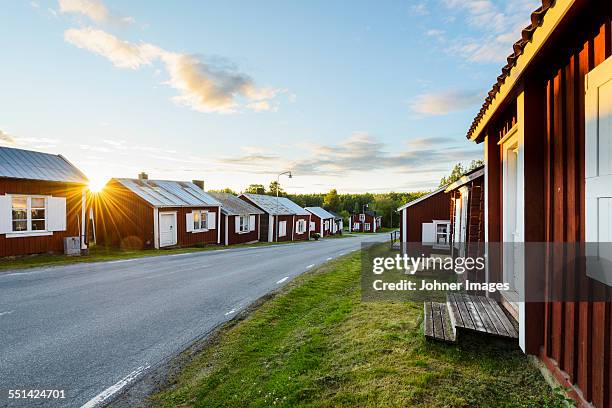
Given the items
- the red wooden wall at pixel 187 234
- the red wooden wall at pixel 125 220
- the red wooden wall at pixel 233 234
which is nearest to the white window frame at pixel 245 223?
the red wooden wall at pixel 233 234

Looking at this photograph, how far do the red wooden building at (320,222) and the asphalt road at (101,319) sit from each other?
129 feet

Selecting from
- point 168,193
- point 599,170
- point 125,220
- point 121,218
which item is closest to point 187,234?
point 168,193

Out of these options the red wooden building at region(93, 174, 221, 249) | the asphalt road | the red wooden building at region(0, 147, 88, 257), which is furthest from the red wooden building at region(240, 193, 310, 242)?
Answer: the asphalt road

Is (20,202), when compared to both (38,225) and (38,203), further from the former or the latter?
(38,225)

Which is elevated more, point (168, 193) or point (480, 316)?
point (168, 193)

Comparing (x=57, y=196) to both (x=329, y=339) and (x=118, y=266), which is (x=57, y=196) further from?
(x=329, y=339)

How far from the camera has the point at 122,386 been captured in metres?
3.96

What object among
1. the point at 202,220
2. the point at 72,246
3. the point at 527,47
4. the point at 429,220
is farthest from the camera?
the point at 202,220

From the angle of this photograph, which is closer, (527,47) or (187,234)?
(527,47)

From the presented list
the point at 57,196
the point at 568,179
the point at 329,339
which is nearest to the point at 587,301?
the point at 568,179

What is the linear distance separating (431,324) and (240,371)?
2.46 meters

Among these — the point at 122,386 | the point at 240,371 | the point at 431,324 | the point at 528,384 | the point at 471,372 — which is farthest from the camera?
the point at 431,324

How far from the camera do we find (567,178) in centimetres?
300

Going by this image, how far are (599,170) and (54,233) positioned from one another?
63.7 ft
